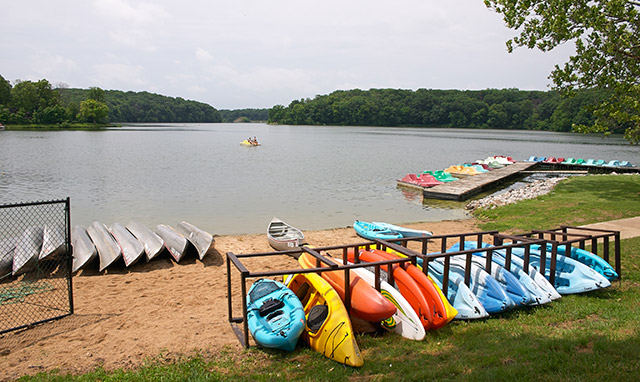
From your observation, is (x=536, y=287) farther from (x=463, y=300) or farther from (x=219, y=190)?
(x=219, y=190)

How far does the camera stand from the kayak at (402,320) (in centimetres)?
552

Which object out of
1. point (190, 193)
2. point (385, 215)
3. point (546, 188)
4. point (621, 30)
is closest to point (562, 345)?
point (385, 215)

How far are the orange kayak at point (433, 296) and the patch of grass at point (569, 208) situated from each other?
8.34m

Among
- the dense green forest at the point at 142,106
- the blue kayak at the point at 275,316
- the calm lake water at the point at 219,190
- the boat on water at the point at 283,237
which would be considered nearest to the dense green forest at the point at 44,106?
the dense green forest at the point at 142,106

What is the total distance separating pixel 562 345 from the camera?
4.83 m

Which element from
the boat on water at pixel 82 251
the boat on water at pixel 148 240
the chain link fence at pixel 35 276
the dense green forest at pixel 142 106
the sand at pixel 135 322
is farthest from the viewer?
the dense green forest at pixel 142 106

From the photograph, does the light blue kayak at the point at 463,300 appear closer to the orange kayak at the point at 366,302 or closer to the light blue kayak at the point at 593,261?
the orange kayak at the point at 366,302

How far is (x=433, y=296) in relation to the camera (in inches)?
230

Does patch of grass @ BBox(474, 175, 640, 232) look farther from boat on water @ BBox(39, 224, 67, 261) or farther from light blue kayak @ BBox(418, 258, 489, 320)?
boat on water @ BBox(39, 224, 67, 261)

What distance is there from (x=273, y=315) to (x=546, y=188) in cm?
2048

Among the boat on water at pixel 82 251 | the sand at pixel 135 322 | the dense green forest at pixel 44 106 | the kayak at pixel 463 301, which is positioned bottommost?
the sand at pixel 135 322

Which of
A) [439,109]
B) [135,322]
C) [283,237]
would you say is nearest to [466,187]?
[283,237]

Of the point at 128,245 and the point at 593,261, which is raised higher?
the point at 593,261

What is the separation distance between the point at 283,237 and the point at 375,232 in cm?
287
